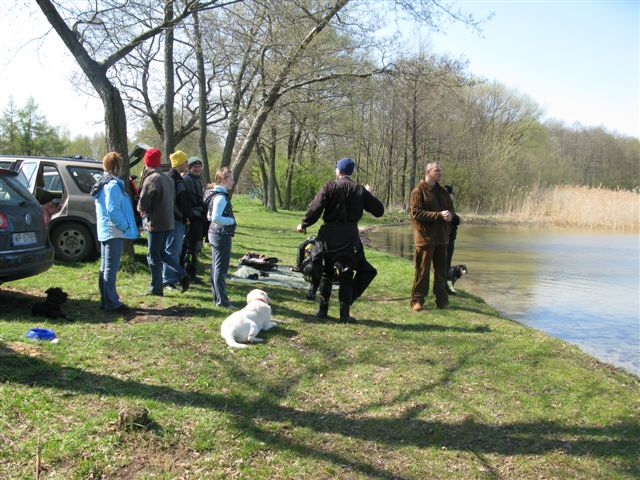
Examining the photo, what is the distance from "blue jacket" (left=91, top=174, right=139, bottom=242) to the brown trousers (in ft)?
13.5

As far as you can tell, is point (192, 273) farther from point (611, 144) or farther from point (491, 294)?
point (611, 144)

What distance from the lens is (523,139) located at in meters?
47.0

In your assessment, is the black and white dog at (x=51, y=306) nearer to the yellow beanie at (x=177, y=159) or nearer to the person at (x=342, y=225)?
the yellow beanie at (x=177, y=159)

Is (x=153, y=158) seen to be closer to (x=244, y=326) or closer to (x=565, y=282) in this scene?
(x=244, y=326)

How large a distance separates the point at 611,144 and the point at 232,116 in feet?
176

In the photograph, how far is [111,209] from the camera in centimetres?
Answer: 631

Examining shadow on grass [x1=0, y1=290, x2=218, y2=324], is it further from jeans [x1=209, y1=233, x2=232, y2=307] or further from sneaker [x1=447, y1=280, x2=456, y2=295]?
sneaker [x1=447, y1=280, x2=456, y2=295]

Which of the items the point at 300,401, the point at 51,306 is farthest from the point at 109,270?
the point at 300,401

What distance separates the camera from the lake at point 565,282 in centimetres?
912

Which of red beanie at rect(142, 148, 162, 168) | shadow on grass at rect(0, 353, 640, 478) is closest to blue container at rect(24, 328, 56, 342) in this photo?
shadow on grass at rect(0, 353, 640, 478)

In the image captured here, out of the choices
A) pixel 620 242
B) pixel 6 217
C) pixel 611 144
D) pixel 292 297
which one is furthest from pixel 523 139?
pixel 6 217

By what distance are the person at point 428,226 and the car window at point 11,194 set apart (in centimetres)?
510

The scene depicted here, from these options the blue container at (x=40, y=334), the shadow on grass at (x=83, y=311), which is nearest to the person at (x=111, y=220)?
the shadow on grass at (x=83, y=311)

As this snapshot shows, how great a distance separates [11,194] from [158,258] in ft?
6.19
